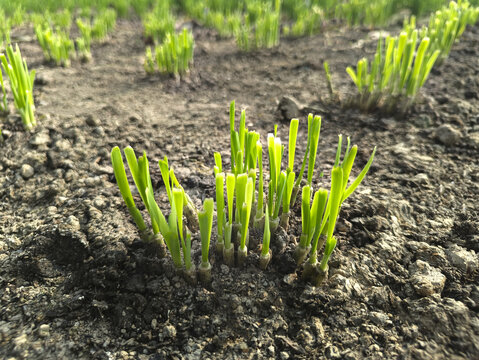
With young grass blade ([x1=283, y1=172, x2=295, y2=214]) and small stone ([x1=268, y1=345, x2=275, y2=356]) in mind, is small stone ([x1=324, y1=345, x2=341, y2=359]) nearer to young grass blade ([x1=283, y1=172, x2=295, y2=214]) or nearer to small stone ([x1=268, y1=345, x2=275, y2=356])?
small stone ([x1=268, y1=345, x2=275, y2=356])

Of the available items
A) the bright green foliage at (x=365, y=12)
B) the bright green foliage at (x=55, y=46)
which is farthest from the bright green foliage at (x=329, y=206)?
the bright green foliage at (x=365, y=12)

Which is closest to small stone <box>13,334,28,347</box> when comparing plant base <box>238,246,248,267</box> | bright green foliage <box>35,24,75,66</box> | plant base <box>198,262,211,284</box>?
plant base <box>198,262,211,284</box>

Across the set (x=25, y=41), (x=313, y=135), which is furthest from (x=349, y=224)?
(x=25, y=41)

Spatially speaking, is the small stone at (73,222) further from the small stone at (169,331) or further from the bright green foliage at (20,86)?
the bright green foliage at (20,86)

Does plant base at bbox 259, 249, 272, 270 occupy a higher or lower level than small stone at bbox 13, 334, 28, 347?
higher

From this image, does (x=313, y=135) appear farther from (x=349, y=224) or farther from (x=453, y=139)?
(x=453, y=139)

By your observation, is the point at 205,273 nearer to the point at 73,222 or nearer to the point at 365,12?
the point at 73,222
